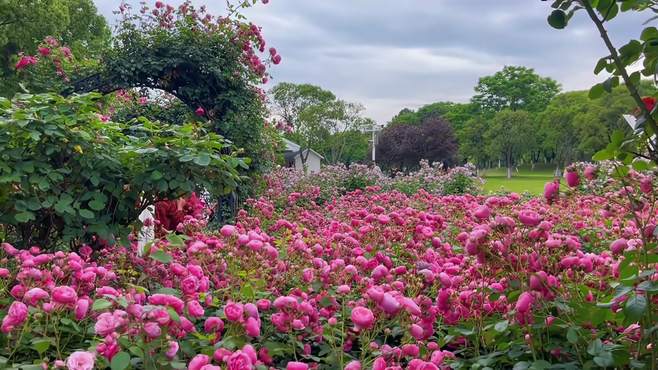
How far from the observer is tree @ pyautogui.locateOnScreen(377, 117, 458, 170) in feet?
124

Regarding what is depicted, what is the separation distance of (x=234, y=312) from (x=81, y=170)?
72.7 inches

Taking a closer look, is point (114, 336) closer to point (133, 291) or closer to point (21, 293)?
point (133, 291)

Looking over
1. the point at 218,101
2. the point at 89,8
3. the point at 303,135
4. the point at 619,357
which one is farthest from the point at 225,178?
the point at 303,135

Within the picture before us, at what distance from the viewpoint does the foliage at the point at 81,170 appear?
105 inches

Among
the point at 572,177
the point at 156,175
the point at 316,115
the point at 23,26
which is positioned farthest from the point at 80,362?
the point at 316,115

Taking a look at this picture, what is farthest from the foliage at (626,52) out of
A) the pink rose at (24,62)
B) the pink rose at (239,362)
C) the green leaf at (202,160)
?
the pink rose at (24,62)

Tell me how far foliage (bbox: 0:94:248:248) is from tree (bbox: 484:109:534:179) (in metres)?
51.6

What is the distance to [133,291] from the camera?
158 centimetres

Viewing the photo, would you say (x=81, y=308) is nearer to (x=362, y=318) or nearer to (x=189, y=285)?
(x=189, y=285)

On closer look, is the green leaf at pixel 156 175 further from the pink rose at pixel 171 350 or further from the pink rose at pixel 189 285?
the pink rose at pixel 171 350

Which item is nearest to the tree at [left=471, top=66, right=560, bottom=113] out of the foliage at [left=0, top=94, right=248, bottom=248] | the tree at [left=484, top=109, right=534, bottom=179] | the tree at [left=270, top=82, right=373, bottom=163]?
the tree at [left=484, top=109, right=534, bottom=179]

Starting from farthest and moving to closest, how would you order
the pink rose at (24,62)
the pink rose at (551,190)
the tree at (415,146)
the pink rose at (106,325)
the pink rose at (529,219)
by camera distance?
the tree at (415,146) < the pink rose at (24,62) < the pink rose at (551,190) < the pink rose at (529,219) < the pink rose at (106,325)

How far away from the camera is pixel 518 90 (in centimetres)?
6569

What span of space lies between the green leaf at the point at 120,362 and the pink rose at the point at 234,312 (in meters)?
0.29
